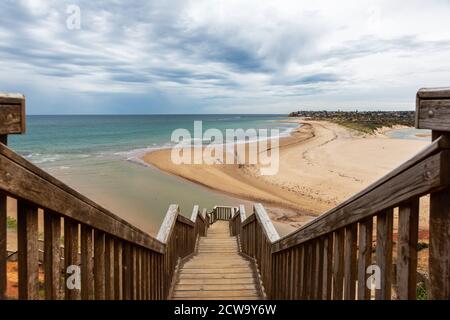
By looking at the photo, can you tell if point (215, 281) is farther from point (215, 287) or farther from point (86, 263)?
point (86, 263)

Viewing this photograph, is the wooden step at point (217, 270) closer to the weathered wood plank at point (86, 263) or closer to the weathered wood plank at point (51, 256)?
the weathered wood plank at point (86, 263)

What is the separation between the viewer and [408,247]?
167cm

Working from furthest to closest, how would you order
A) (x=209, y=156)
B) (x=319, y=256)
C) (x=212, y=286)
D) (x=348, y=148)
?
1. (x=348, y=148)
2. (x=209, y=156)
3. (x=212, y=286)
4. (x=319, y=256)

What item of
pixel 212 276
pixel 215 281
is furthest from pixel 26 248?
pixel 212 276

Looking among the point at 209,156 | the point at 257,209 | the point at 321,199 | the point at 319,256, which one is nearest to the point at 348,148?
the point at 209,156

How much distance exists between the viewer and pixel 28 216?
1.70 meters

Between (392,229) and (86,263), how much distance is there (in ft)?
5.90

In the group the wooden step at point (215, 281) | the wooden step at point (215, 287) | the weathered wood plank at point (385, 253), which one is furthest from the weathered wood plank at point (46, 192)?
the wooden step at point (215, 281)

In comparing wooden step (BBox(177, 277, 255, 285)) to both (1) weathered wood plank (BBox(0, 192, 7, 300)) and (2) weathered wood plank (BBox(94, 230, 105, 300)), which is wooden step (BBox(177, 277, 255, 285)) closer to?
(2) weathered wood plank (BBox(94, 230, 105, 300))

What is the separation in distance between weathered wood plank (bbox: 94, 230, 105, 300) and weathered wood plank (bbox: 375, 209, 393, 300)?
172cm

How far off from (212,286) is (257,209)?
1495mm

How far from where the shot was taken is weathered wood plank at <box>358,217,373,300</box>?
203cm

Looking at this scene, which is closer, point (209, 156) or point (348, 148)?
point (209, 156)
